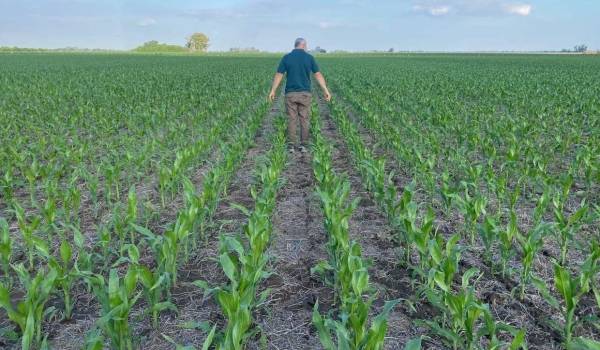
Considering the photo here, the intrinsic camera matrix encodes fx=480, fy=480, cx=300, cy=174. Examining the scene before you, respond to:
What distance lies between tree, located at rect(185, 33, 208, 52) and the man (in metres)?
143

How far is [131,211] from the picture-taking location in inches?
177

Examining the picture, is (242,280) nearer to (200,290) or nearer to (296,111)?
(200,290)

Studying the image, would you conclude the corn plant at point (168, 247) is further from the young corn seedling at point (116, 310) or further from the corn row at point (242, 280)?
the young corn seedling at point (116, 310)

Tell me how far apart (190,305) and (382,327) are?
1786mm

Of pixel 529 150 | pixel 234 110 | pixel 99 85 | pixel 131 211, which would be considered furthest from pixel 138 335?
pixel 99 85

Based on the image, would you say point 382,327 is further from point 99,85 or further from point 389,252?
point 99,85

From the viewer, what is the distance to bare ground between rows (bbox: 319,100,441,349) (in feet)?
11.0

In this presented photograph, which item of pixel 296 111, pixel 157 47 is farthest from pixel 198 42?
pixel 296 111

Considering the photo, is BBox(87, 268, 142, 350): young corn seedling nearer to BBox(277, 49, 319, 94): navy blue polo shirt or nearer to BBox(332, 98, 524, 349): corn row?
BBox(332, 98, 524, 349): corn row

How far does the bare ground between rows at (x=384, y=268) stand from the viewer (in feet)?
11.0

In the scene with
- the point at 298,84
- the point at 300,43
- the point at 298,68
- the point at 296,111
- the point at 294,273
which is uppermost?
the point at 300,43

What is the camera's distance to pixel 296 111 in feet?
31.0

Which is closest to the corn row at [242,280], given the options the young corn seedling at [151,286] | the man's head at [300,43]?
the young corn seedling at [151,286]

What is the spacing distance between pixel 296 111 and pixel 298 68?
86cm
